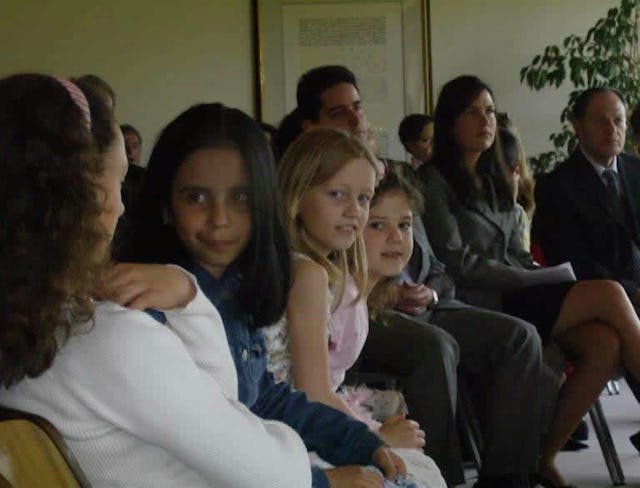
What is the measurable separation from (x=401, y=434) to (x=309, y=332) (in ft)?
0.82

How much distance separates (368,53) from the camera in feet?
20.4

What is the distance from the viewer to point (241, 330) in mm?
1758

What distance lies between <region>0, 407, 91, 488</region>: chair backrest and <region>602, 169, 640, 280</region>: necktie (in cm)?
299

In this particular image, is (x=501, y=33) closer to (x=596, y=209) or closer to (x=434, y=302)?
(x=596, y=209)

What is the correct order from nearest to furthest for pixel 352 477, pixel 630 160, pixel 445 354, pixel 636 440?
1. pixel 352 477
2. pixel 445 354
3. pixel 636 440
4. pixel 630 160

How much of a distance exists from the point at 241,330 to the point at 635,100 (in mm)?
4518

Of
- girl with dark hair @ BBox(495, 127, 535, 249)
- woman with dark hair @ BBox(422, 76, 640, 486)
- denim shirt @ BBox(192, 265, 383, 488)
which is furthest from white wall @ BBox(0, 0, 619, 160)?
denim shirt @ BBox(192, 265, 383, 488)

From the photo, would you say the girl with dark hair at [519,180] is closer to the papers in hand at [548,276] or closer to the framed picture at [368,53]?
the papers in hand at [548,276]

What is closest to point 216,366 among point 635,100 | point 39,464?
point 39,464

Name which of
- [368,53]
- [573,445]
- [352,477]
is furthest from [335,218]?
[368,53]

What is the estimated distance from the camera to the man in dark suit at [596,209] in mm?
3799

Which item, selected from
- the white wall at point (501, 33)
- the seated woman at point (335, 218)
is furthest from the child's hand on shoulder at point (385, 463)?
the white wall at point (501, 33)

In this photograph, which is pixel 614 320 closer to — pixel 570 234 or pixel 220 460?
pixel 570 234

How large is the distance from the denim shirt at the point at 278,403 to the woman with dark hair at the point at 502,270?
175 centimetres
